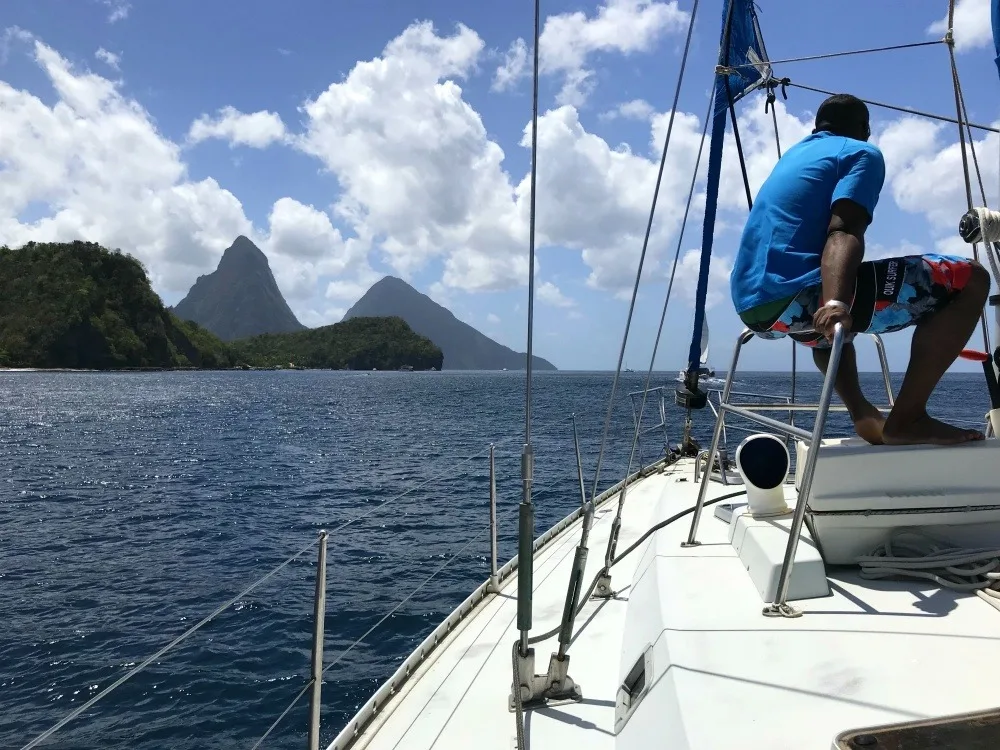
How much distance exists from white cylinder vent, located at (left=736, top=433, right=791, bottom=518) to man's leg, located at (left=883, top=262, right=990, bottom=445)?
41 centimetres

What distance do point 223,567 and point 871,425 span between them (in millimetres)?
9555

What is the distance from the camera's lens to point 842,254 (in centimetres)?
195

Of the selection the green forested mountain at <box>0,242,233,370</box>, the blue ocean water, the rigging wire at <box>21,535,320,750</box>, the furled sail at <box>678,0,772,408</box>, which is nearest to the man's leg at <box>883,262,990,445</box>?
the rigging wire at <box>21,535,320,750</box>

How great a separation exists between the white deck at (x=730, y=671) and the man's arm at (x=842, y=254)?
807 mm

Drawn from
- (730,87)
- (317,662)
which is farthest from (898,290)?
(730,87)

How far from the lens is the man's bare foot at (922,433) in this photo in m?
2.09

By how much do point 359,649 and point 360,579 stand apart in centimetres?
221

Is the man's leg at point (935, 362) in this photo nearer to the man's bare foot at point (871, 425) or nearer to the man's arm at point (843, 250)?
the man's bare foot at point (871, 425)

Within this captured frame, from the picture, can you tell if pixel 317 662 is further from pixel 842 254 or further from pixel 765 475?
pixel 842 254

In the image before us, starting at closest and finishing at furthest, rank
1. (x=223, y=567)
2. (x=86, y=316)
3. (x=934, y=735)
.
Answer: (x=934, y=735) → (x=223, y=567) → (x=86, y=316)

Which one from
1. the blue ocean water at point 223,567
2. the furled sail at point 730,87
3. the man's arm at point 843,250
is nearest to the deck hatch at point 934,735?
the man's arm at point 843,250

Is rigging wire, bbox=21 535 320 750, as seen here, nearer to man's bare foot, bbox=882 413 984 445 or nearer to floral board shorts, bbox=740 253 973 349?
floral board shorts, bbox=740 253 973 349

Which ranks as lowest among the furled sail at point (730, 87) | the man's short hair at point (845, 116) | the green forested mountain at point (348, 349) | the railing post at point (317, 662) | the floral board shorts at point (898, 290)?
the railing post at point (317, 662)

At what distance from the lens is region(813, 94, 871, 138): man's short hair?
7.55 ft
